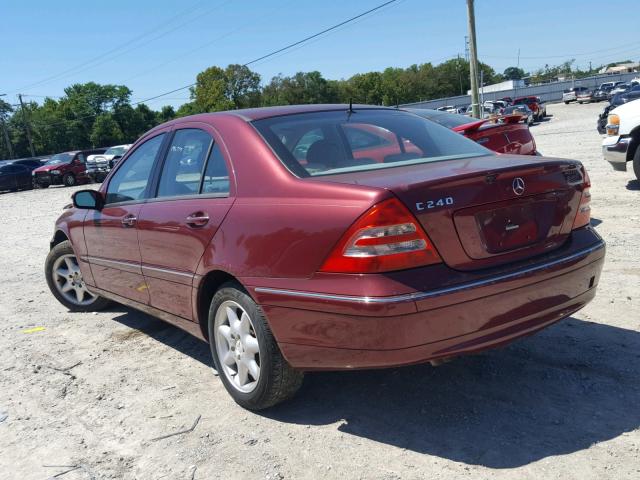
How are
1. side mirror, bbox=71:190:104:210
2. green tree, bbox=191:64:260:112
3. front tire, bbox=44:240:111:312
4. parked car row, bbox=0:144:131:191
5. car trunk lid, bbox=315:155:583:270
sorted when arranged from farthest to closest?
1. green tree, bbox=191:64:260:112
2. parked car row, bbox=0:144:131:191
3. front tire, bbox=44:240:111:312
4. side mirror, bbox=71:190:104:210
5. car trunk lid, bbox=315:155:583:270

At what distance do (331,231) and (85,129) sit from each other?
94.8 metres

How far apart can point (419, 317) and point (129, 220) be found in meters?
2.49

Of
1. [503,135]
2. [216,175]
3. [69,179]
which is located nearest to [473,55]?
[503,135]

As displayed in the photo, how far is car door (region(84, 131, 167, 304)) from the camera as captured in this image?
14.0ft

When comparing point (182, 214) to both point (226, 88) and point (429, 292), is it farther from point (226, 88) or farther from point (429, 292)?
point (226, 88)

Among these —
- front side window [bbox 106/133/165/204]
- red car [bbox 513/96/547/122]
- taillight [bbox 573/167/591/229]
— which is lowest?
red car [bbox 513/96/547/122]

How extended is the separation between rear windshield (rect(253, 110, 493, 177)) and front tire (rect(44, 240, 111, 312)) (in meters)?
3.02

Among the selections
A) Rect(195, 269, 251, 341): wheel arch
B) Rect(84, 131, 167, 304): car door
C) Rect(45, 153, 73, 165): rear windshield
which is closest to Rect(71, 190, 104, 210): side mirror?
Rect(84, 131, 167, 304): car door

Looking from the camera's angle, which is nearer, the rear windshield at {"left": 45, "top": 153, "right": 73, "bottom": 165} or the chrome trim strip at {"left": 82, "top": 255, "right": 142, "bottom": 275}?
the chrome trim strip at {"left": 82, "top": 255, "right": 142, "bottom": 275}

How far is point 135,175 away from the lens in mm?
4531

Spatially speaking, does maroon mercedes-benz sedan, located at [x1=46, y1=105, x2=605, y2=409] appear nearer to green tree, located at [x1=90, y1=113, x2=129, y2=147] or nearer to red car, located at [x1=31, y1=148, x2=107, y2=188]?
red car, located at [x1=31, y1=148, x2=107, y2=188]

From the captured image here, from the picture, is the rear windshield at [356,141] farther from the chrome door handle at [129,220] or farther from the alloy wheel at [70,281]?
the alloy wheel at [70,281]

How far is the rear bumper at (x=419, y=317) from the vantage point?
261 cm

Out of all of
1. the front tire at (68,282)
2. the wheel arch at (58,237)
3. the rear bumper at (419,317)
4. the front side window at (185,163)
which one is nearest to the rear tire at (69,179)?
the wheel arch at (58,237)
